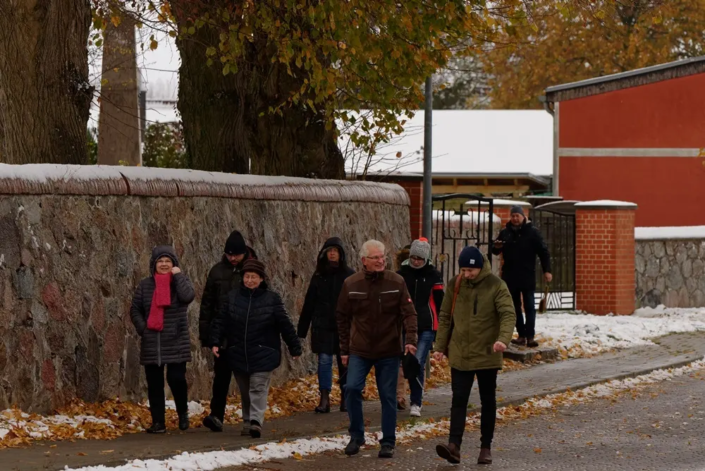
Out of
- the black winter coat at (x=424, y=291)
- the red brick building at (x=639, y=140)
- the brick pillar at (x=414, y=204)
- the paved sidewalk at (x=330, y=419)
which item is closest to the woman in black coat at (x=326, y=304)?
the paved sidewalk at (x=330, y=419)

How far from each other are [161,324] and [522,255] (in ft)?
22.4

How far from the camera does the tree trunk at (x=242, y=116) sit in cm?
1510

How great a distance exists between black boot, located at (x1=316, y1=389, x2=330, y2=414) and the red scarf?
2.18 m

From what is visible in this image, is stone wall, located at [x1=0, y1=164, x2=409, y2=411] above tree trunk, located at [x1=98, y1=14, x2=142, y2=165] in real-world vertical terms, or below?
below

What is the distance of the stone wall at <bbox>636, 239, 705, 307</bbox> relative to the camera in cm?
2384

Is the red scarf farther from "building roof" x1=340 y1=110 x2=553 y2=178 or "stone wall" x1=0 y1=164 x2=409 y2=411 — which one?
"building roof" x1=340 y1=110 x2=553 y2=178

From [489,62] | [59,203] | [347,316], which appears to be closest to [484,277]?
[347,316]

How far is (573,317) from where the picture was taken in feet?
70.1

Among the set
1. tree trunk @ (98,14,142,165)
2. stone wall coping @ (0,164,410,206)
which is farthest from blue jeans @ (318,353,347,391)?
tree trunk @ (98,14,142,165)

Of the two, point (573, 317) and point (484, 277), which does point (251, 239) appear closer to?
point (484, 277)

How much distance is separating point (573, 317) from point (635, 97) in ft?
46.1

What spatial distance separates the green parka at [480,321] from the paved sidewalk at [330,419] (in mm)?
1551

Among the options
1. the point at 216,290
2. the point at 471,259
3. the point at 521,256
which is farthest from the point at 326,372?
the point at 521,256

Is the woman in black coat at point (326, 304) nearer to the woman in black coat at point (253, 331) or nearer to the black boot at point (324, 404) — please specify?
the black boot at point (324, 404)
